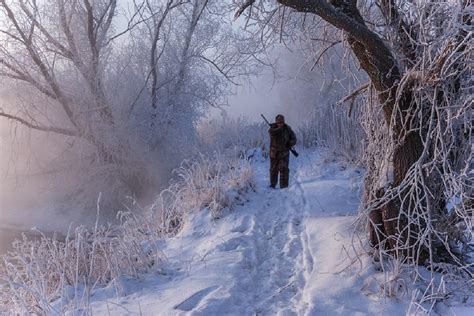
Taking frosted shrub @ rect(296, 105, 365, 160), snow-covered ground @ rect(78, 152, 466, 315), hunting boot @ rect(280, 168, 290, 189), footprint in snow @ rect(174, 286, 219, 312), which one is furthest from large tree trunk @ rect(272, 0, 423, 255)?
hunting boot @ rect(280, 168, 290, 189)

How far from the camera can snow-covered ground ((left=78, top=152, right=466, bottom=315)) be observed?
3270 mm

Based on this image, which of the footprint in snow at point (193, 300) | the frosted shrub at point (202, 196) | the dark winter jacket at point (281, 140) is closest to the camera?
the footprint in snow at point (193, 300)

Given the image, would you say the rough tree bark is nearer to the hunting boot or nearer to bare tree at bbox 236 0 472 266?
bare tree at bbox 236 0 472 266

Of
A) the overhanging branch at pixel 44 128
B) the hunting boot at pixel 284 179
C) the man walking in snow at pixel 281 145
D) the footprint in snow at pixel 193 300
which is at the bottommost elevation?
the footprint in snow at pixel 193 300

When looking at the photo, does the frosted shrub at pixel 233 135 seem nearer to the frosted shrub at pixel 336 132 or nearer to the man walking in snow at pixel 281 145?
the frosted shrub at pixel 336 132

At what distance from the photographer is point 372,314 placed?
306 centimetres

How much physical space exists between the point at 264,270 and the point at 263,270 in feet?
0.03

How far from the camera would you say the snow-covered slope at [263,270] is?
10.8 ft

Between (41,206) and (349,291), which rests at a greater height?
(349,291)

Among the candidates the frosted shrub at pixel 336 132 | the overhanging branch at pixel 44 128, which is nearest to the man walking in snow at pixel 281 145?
the frosted shrub at pixel 336 132

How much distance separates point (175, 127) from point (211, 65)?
2398mm

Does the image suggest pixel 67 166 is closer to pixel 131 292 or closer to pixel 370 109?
pixel 131 292

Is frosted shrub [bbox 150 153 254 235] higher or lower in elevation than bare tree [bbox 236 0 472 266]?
lower

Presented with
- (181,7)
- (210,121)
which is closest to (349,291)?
(181,7)
